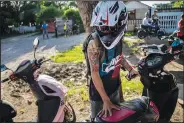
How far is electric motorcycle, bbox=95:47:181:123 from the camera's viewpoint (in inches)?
74.7

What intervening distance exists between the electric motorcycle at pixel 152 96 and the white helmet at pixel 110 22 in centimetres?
39

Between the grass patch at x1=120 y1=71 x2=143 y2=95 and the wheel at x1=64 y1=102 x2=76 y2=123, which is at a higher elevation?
Result: the grass patch at x1=120 y1=71 x2=143 y2=95

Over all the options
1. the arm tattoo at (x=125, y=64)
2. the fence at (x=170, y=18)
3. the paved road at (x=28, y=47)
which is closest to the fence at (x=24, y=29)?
the paved road at (x=28, y=47)

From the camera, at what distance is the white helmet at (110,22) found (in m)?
1.93

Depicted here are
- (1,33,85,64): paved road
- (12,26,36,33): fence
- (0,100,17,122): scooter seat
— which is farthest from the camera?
(12,26,36,33): fence

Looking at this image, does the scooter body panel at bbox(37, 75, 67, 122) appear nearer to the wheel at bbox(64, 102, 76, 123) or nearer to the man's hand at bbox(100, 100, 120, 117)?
the wheel at bbox(64, 102, 76, 123)

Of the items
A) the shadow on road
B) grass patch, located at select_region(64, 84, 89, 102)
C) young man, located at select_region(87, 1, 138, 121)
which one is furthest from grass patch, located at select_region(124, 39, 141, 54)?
young man, located at select_region(87, 1, 138, 121)

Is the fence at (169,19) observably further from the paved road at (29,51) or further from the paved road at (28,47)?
the paved road at (28,47)

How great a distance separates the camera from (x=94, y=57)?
199 cm

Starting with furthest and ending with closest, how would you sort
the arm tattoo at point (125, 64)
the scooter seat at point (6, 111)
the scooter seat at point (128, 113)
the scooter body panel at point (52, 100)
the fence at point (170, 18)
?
the fence at point (170, 18) < the scooter seat at point (6, 111) < the scooter body panel at point (52, 100) < the arm tattoo at point (125, 64) < the scooter seat at point (128, 113)

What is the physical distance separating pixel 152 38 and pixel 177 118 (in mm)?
6367

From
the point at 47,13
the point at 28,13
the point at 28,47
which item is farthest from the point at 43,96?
the point at 47,13

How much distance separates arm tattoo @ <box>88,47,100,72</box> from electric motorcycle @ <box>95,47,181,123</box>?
13.3 inches

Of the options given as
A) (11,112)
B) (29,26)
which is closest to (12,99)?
(11,112)
